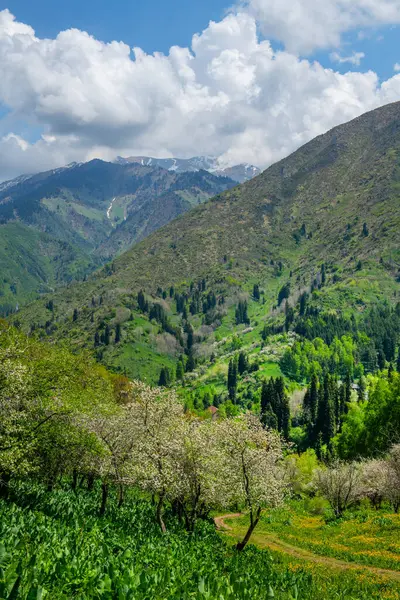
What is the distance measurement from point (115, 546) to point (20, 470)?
418 inches

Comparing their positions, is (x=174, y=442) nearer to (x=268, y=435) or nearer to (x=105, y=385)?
(x=268, y=435)

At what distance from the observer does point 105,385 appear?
252 feet

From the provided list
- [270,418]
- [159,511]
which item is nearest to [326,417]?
[270,418]

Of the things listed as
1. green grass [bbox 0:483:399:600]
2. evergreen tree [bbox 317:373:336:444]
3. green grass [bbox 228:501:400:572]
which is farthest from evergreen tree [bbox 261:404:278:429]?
green grass [bbox 0:483:399:600]

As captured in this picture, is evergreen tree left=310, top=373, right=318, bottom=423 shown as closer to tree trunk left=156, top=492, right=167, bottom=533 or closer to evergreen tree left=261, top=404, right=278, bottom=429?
evergreen tree left=261, top=404, right=278, bottom=429

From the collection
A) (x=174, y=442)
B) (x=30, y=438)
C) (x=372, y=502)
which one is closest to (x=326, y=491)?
(x=372, y=502)

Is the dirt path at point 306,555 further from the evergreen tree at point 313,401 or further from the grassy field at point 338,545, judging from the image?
the evergreen tree at point 313,401

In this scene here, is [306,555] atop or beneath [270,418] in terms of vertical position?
atop

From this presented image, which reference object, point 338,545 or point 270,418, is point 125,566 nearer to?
point 338,545

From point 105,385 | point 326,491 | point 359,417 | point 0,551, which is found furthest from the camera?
point 359,417

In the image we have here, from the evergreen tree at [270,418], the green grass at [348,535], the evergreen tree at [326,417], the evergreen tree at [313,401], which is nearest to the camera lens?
the green grass at [348,535]

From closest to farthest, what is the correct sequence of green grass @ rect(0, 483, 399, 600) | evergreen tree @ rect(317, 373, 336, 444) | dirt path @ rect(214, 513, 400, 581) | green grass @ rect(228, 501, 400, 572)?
green grass @ rect(0, 483, 399, 600)
dirt path @ rect(214, 513, 400, 581)
green grass @ rect(228, 501, 400, 572)
evergreen tree @ rect(317, 373, 336, 444)

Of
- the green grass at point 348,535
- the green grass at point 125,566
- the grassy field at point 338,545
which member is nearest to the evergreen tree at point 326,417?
the green grass at point 348,535

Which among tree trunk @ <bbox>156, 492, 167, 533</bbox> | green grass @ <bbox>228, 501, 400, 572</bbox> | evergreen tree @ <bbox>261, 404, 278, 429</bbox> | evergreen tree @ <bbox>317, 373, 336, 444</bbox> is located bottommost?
evergreen tree @ <bbox>261, 404, 278, 429</bbox>
